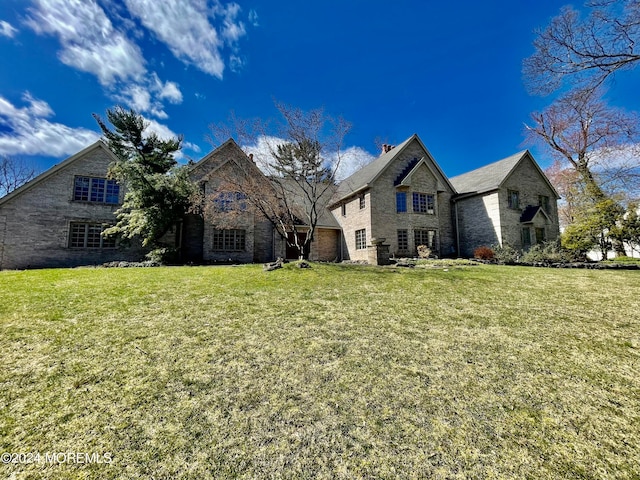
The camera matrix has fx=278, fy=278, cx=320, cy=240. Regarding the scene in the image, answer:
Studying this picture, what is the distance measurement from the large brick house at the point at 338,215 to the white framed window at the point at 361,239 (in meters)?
0.10

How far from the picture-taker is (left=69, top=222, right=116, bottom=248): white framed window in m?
15.6

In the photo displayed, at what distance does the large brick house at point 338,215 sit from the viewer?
596 inches

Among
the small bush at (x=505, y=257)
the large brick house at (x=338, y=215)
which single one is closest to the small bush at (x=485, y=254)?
the small bush at (x=505, y=257)

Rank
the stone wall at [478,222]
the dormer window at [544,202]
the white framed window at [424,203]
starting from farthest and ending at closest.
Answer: the dormer window at [544,202] → the white framed window at [424,203] → the stone wall at [478,222]

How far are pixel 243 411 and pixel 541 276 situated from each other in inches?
431

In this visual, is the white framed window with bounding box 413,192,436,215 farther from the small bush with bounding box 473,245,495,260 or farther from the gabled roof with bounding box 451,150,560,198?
the small bush with bounding box 473,245,495,260

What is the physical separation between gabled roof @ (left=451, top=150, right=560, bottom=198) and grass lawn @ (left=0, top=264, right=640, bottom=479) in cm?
1584

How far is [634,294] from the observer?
272 inches

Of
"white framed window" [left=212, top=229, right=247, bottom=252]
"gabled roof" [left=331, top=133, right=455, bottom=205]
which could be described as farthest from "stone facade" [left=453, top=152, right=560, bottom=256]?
"white framed window" [left=212, top=229, right=247, bottom=252]

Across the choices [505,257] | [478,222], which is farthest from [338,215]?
[505,257]

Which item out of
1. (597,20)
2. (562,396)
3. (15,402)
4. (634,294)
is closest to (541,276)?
(634,294)

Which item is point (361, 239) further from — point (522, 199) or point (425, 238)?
point (522, 199)

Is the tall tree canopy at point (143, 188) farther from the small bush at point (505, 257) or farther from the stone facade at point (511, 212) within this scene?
the stone facade at point (511, 212)

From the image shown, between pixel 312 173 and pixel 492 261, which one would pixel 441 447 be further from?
pixel 492 261
